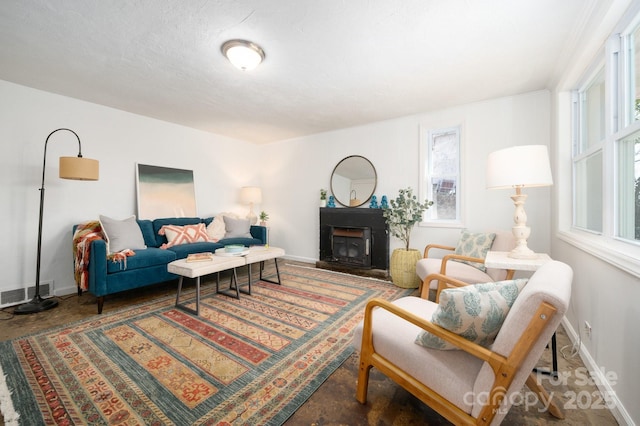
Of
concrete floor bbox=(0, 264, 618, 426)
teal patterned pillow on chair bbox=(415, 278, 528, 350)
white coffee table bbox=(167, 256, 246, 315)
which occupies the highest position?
teal patterned pillow on chair bbox=(415, 278, 528, 350)

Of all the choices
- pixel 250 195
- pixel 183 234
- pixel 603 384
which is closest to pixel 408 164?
pixel 250 195

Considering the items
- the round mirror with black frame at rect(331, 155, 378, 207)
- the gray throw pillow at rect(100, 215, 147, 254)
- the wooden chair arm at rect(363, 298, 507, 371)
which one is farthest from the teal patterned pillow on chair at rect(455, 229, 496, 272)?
the gray throw pillow at rect(100, 215, 147, 254)

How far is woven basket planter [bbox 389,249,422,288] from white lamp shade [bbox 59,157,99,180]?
3.77m

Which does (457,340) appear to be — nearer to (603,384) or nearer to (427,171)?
(603,384)

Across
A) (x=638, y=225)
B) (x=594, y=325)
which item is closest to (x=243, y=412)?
(x=594, y=325)

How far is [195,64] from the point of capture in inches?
102

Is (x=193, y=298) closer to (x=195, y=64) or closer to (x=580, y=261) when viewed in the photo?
(x=195, y=64)

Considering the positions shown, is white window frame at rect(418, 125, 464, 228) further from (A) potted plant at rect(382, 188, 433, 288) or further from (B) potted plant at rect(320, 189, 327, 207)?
(B) potted plant at rect(320, 189, 327, 207)

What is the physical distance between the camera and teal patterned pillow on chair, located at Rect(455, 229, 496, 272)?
2826mm

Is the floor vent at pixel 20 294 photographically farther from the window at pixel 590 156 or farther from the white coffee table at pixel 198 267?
the window at pixel 590 156

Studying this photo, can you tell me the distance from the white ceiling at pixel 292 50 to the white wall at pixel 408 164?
0.87 feet

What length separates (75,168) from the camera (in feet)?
9.17

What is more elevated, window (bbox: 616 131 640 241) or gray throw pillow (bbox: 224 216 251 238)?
window (bbox: 616 131 640 241)

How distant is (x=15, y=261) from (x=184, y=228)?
68.8 inches
